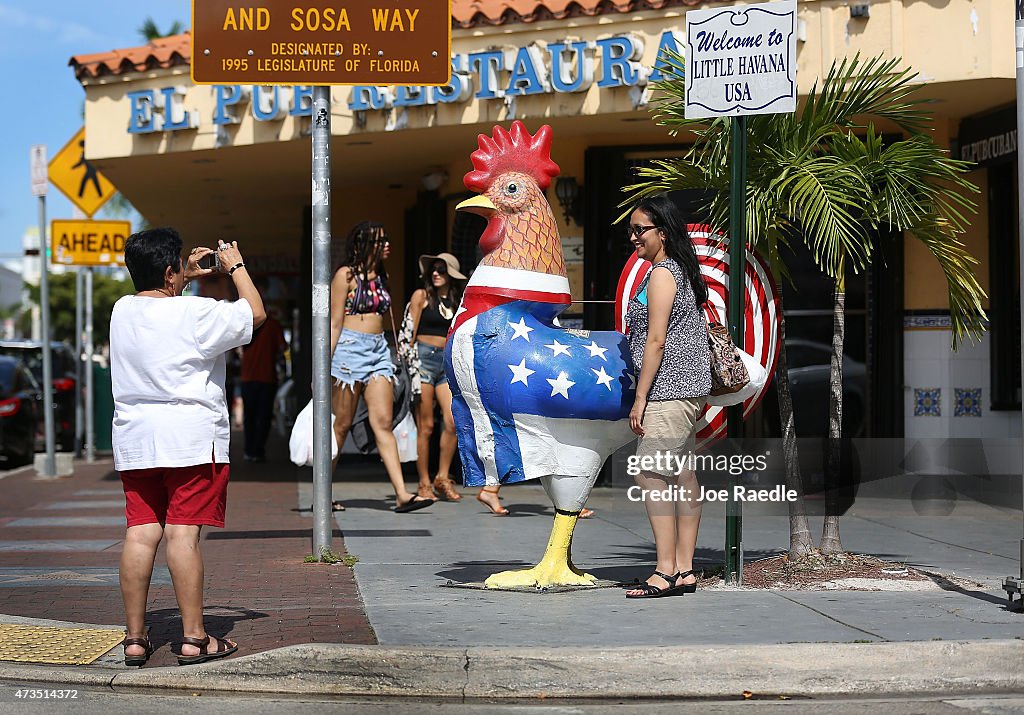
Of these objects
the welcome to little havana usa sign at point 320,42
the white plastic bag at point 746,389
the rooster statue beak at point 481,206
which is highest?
the welcome to little havana usa sign at point 320,42

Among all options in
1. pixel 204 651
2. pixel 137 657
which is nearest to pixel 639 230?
pixel 204 651

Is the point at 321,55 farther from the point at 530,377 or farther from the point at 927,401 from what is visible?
the point at 927,401

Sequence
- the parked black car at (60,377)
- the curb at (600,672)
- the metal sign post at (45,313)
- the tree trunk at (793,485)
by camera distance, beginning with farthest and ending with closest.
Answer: the parked black car at (60,377) < the metal sign post at (45,313) < the tree trunk at (793,485) < the curb at (600,672)

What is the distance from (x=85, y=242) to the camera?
17.9m

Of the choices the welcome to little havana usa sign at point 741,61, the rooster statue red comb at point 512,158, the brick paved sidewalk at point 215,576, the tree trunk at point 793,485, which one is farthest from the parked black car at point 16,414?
the welcome to little havana usa sign at point 741,61

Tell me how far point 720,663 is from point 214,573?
3515mm

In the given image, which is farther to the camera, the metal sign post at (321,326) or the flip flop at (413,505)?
the flip flop at (413,505)

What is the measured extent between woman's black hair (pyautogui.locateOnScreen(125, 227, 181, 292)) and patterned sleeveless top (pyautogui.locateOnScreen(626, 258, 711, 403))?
2.26m

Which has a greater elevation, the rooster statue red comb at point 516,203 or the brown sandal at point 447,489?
the rooster statue red comb at point 516,203

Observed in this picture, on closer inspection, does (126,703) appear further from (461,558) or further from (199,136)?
(199,136)

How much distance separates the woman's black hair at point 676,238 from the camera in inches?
261

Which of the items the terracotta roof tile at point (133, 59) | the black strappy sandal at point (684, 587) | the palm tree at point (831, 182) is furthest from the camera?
the terracotta roof tile at point (133, 59)

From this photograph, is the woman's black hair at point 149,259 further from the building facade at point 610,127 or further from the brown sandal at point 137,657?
the building facade at point 610,127

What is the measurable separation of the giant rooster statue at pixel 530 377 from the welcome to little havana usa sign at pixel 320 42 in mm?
1244
